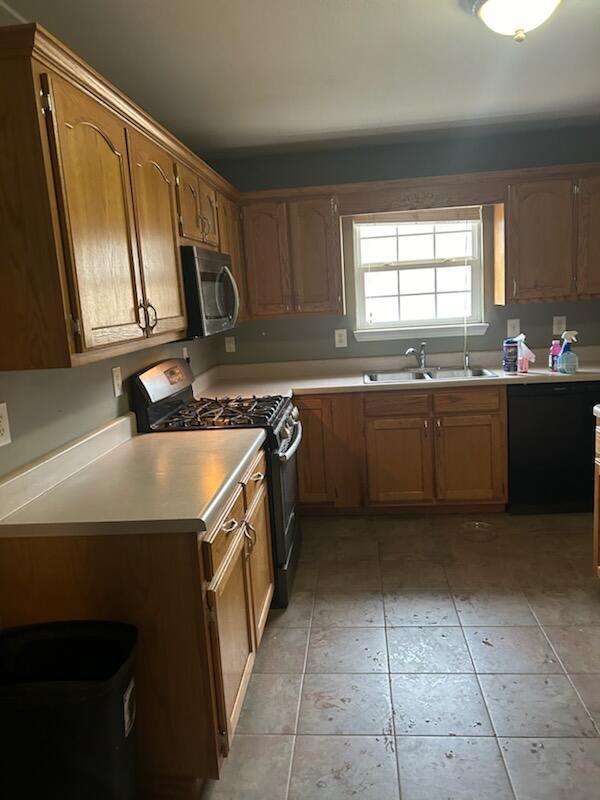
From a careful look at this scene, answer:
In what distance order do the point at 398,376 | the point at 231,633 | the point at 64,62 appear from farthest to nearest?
the point at 398,376
the point at 231,633
the point at 64,62

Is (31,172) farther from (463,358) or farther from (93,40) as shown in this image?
(463,358)

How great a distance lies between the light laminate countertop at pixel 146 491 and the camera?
1581 mm

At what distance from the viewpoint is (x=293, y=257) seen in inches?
150

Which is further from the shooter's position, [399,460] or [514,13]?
[399,460]

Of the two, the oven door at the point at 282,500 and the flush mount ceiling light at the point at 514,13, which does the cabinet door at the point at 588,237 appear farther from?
the oven door at the point at 282,500

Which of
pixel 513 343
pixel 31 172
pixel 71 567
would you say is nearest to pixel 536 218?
pixel 513 343

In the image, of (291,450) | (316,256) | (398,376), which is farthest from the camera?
(398,376)

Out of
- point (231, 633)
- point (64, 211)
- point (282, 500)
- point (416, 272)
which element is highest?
point (64, 211)

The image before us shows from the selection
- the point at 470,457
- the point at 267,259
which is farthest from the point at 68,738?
the point at 267,259

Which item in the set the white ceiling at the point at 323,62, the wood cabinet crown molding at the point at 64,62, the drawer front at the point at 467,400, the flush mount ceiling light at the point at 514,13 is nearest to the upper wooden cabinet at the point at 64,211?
the wood cabinet crown molding at the point at 64,62

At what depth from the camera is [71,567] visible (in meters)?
1.62

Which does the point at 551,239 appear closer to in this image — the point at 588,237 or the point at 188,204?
the point at 588,237

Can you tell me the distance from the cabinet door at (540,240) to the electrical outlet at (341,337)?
1.09 meters

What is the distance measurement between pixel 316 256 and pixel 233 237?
1.79ft
